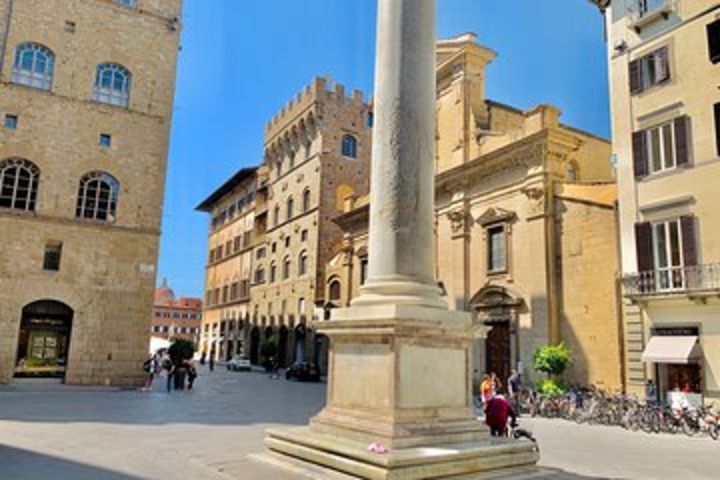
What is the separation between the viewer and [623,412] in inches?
635

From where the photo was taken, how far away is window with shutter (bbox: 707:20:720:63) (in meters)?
16.8

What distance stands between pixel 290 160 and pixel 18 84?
2492 centimetres

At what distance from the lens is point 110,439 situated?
1044cm

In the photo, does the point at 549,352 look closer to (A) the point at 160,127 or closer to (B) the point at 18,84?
(A) the point at 160,127

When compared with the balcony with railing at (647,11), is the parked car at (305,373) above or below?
below

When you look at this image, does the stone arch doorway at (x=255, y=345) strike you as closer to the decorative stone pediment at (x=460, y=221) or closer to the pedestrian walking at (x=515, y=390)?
the decorative stone pediment at (x=460, y=221)

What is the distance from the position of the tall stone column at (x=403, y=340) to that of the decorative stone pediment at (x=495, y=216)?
1675cm

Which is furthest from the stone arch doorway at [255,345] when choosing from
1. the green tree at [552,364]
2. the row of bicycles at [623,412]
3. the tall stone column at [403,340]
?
the tall stone column at [403,340]

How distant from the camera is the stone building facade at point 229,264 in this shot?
53.8 meters

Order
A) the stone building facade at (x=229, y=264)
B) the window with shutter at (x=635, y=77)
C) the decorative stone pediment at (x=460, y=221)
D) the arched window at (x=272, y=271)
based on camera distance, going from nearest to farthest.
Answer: the window with shutter at (x=635, y=77) < the decorative stone pediment at (x=460, y=221) < the arched window at (x=272, y=271) < the stone building facade at (x=229, y=264)

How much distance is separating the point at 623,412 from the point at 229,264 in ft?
154

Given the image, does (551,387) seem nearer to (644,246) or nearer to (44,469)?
(644,246)

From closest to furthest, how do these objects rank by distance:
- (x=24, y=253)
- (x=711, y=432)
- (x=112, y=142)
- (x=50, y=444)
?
(x=50, y=444) < (x=711, y=432) < (x=24, y=253) < (x=112, y=142)

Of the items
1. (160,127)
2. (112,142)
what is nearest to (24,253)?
(112,142)
